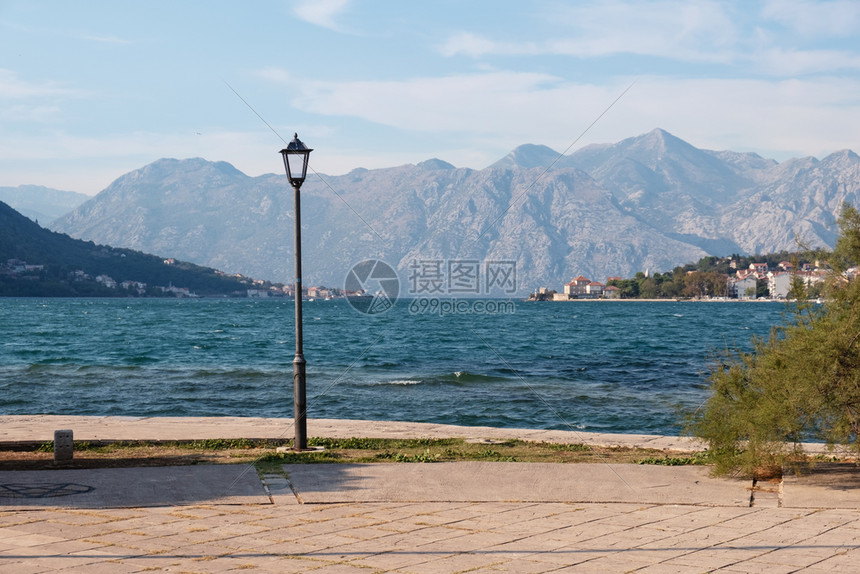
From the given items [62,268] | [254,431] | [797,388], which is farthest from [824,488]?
Result: [62,268]

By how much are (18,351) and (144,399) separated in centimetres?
2716

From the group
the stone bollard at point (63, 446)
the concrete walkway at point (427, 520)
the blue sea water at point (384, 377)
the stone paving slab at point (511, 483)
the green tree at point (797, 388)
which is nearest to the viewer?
the concrete walkway at point (427, 520)

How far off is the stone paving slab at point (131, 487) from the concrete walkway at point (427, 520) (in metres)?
0.03

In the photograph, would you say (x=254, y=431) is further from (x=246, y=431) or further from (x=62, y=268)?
(x=62, y=268)

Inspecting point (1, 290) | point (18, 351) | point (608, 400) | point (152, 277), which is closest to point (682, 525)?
point (608, 400)

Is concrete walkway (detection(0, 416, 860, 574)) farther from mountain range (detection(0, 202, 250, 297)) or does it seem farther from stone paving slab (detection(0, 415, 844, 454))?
mountain range (detection(0, 202, 250, 297))

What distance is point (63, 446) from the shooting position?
1012 cm

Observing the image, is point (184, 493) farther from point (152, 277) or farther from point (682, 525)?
point (152, 277)

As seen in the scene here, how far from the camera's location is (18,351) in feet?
159

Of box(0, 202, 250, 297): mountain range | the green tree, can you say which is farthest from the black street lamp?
box(0, 202, 250, 297): mountain range

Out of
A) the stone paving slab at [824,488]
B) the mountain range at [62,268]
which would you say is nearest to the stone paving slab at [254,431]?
the stone paving slab at [824,488]

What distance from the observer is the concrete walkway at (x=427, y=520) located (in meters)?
6.13

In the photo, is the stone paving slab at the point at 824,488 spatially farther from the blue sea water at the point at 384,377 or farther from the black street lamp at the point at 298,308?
the black street lamp at the point at 298,308

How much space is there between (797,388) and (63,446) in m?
8.71
